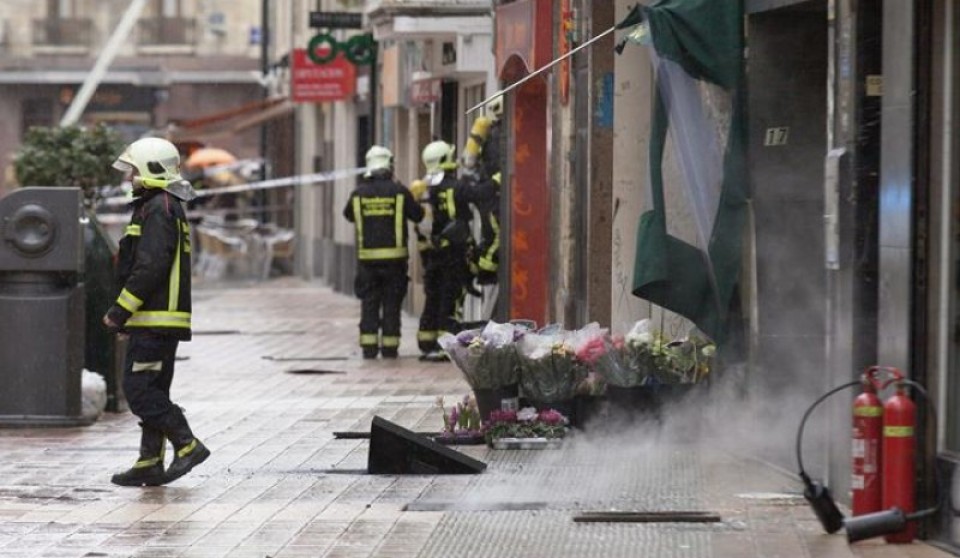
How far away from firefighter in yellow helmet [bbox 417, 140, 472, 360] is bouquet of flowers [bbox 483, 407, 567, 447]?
25.2 feet

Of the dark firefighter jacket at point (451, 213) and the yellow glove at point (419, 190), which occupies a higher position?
the yellow glove at point (419, 190)

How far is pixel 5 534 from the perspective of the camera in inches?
400

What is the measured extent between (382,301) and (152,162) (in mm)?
9299

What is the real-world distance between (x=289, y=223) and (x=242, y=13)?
1637 cm

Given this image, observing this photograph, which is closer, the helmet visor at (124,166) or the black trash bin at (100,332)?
the helmet visor at (124,166)

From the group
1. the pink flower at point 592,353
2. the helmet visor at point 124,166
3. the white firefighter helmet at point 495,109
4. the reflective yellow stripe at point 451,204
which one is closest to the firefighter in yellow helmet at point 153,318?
the helmet visor at point 124,166

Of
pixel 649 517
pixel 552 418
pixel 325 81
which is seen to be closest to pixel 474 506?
pixel 649 517

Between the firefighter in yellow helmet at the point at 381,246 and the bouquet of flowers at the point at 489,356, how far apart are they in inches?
Result: 296

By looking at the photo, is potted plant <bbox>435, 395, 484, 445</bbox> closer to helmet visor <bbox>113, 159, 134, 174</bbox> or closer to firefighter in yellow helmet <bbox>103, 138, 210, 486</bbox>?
firefighter in yellow helmet <bbox>103, 138, 210, 486</bbox>

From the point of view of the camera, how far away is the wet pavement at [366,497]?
9.64 meters

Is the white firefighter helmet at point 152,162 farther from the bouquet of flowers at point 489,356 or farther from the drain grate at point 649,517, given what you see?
the drain grate at point 649,517

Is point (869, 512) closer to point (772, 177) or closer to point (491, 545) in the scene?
point (491, 545)

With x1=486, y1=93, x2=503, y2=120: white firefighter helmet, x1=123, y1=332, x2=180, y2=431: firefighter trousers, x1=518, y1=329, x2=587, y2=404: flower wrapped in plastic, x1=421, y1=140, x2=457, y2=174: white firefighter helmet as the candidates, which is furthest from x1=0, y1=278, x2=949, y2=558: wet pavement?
x1=486, y1=93, x2=503, y2=120: white firefighter helmet

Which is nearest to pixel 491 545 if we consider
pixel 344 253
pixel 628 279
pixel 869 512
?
pixel 869 512
